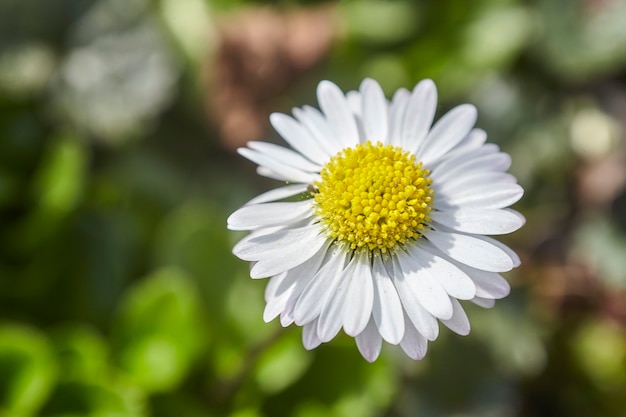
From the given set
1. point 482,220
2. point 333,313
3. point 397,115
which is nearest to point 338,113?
point 397,115

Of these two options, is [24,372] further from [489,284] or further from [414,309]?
[489,284]

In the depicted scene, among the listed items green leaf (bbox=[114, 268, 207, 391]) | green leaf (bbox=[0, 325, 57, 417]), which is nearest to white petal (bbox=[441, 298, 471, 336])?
green leaf (bbox=[114, 268, 207, 391])

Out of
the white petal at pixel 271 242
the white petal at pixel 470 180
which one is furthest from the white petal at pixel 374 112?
the white petal at pixel 271 242

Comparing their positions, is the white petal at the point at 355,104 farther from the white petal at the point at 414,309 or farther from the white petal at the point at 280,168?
the white petal at the point at 414,309

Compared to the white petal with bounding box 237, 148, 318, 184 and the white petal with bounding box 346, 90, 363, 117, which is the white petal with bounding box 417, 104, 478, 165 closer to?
the white petal with bounding box 346, 90, 363, 117

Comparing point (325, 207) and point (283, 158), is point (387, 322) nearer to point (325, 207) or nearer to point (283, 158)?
point (325, 207)
